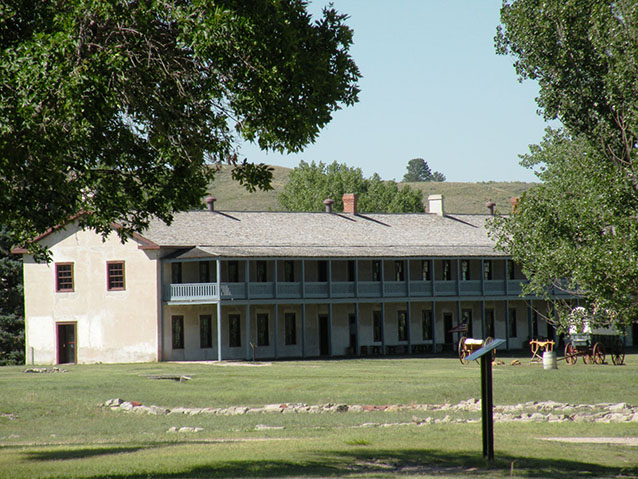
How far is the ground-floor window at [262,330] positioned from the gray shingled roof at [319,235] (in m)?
3.58

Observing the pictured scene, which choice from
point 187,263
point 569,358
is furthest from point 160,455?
point 187,263

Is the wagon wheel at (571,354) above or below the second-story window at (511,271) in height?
below

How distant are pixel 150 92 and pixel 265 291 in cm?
3544

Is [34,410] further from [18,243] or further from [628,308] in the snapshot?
[628,308]

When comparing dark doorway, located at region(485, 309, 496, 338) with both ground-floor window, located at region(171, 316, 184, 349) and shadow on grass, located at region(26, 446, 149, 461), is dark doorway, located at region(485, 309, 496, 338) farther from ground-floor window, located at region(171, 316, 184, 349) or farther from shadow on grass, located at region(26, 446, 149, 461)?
shadow on grass, located at region(26, 446, 149, 461)

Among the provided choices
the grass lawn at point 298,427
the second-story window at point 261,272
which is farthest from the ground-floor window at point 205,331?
the grass lawn at point 298,427

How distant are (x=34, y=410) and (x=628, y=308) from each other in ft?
51.8

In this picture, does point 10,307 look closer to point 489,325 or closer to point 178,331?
point 178,331

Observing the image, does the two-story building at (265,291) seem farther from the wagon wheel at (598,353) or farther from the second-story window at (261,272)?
the wagon wheel at (598,353)

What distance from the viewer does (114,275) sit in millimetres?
47781

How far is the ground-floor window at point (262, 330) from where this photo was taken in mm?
50000

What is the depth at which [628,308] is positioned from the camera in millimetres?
26266

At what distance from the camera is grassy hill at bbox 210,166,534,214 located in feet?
511

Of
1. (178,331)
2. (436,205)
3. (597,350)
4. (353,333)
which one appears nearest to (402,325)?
(353,333)
